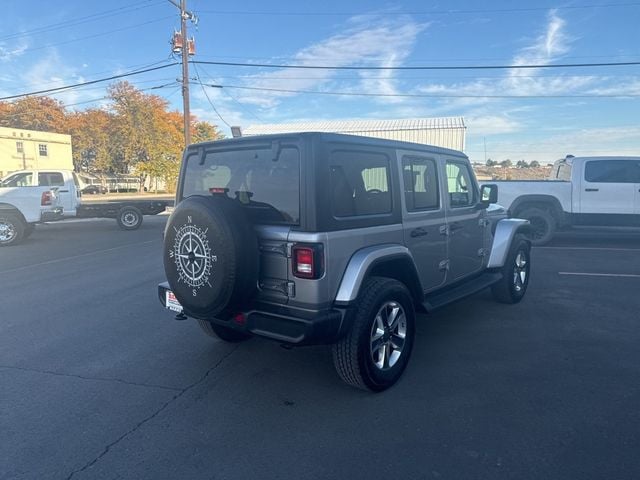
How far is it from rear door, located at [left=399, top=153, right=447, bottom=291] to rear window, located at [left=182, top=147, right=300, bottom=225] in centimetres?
114

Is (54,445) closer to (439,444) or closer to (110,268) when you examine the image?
(439,444)

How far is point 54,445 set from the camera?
281 cm

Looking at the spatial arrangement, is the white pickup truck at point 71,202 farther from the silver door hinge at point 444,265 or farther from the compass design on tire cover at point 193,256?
the silver door hinge at point 444,265

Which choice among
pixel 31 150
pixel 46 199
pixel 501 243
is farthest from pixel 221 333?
pixel 31 150

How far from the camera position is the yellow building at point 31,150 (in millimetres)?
41250

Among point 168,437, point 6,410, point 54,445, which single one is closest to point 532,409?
point 168,437

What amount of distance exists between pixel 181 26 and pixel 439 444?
77.6ft

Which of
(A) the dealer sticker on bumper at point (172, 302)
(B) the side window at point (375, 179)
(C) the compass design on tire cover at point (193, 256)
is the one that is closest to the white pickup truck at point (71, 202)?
(A) the dealer sticker on bumper at point (172, 302)

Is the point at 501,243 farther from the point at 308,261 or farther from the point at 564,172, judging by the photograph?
the point at 564,172

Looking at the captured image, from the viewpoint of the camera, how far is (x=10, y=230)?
12.0 metres

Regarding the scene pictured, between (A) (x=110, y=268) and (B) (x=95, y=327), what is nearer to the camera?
(B) (x=95, y=327)

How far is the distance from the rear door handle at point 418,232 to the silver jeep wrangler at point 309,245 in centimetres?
2

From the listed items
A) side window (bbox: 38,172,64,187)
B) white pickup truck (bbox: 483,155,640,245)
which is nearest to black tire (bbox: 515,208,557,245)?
white pickup truck (bbox: 483,155,640,245)

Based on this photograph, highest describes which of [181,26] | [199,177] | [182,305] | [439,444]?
[181,26]
